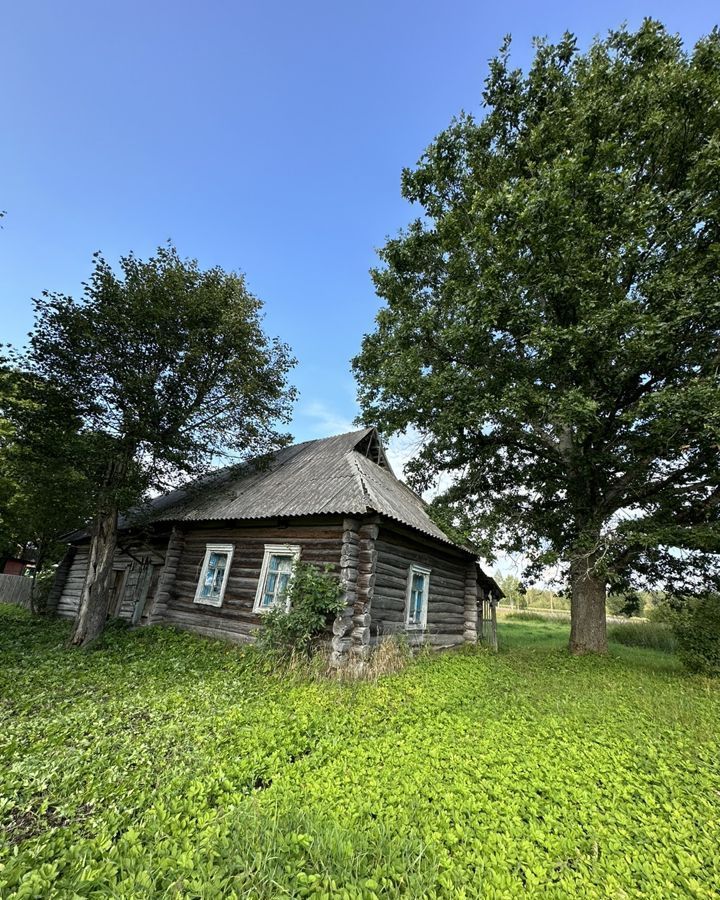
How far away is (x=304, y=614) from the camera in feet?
27.5

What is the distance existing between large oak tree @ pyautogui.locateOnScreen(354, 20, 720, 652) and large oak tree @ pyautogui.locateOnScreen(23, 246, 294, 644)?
17.4 feet

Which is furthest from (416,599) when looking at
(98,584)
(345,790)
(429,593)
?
(98,584)

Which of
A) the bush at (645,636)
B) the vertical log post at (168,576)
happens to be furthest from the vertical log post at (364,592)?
the bush at (645,636)

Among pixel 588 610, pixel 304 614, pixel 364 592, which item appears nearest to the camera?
pixel 304 614

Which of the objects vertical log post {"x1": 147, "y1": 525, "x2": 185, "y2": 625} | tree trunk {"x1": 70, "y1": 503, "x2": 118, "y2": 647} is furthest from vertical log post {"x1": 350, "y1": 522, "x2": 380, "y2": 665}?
vertical log post {"x1": 147, "y1": 525, "x2": 185, "y2": 625}

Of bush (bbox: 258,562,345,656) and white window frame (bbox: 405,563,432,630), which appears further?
white window frame (bbox: 405,563,432,630)

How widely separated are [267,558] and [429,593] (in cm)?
496

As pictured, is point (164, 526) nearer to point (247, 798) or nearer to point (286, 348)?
point (286, 348)

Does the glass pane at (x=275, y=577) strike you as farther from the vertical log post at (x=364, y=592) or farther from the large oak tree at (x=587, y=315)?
the large oak tree at (x=587, y=315)

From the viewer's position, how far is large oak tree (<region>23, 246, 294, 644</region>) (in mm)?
10000

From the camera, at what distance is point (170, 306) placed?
10641 mm

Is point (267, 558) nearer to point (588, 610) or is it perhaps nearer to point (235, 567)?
point (235, 567)

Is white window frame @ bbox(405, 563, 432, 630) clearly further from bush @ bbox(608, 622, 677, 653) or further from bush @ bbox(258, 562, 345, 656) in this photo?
bush @ bbox(608, 622, 677, 653)

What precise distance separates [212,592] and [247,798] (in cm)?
840
